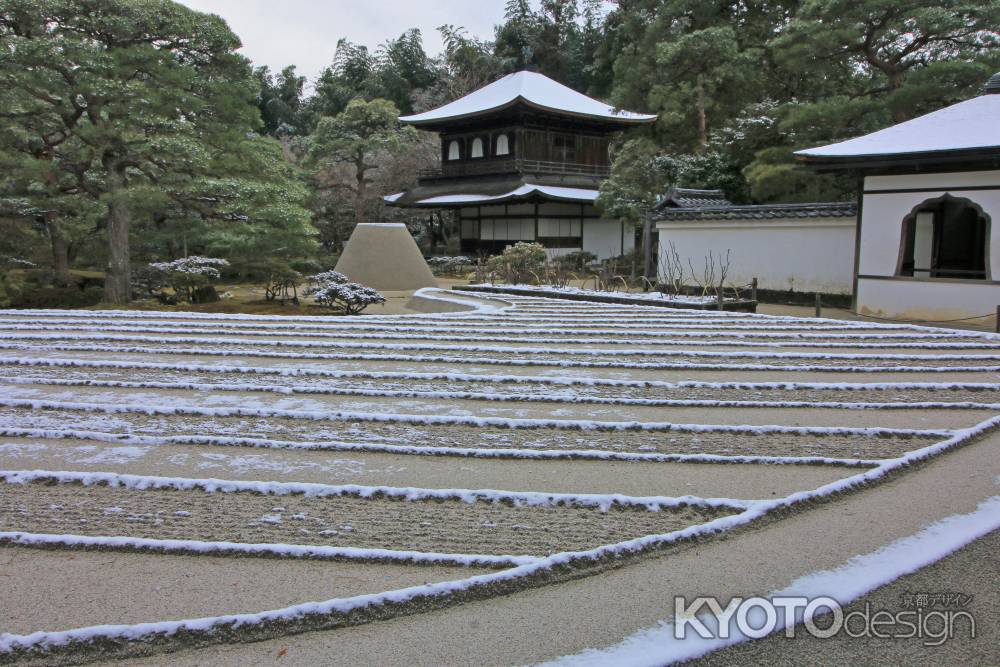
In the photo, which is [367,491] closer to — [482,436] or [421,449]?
[421,449]

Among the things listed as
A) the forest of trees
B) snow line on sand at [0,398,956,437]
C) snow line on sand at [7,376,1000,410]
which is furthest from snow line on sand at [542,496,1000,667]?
the forest of trees

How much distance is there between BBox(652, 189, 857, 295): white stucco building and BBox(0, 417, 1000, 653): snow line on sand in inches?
376

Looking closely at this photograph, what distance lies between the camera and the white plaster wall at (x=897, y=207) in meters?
9.12

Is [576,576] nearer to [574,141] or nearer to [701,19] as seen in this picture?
[574,141]

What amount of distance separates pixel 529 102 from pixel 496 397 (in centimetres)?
1928

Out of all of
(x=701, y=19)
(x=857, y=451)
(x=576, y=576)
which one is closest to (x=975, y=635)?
(x=576, y=576)

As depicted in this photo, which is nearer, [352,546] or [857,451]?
[352,546]

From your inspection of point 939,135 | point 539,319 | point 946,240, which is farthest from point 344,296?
point 946,240

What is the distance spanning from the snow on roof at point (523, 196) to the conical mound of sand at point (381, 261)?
21.5 ft

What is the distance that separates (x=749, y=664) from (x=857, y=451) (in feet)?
6.40

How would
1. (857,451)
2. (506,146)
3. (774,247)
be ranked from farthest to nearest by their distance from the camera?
(506,146)
(774,247)
(857,451)

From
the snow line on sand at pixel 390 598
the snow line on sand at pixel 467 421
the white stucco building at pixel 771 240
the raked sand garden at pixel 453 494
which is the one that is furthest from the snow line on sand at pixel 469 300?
the snow line on sand at pixel 390 598

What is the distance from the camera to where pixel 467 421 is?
3.94 m

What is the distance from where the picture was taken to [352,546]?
245 cm
